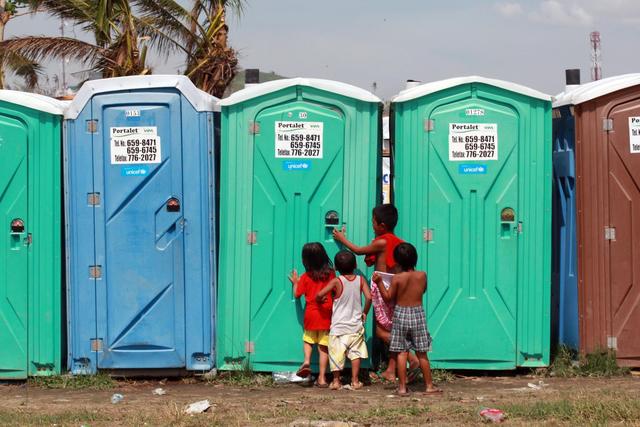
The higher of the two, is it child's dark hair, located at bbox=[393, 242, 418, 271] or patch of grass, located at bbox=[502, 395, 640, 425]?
child's dark hair, located at bbox=[393, 242, 418, 271]

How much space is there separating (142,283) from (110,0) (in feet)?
29.1

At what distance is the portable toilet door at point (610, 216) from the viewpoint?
709 centimetres

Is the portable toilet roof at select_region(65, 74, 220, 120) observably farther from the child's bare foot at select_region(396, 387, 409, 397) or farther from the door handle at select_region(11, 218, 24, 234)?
the child's bare foot at select_region(396, 387, 409, 397)

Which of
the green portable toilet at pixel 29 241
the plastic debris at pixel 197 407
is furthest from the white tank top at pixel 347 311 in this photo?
the green portable toilet at pixel 29 241

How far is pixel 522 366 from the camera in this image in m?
7.20

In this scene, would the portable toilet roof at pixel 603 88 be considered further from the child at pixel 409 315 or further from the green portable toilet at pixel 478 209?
the child at pixel 409 315

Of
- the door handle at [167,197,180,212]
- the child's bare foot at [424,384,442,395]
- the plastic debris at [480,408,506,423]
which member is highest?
the door handle at [167,197,180,212]

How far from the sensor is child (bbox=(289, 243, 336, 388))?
22.6 feet

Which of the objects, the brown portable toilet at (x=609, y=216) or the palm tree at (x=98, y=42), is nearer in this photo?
the brown portable toilet at (x=609, y=216)

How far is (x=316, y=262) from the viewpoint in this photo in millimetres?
6871

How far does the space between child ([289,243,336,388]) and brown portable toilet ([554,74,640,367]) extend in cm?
187

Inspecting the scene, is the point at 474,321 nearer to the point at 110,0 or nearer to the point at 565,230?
the point at 565,230

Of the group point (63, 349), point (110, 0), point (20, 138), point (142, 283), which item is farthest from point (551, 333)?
point (110, 0)

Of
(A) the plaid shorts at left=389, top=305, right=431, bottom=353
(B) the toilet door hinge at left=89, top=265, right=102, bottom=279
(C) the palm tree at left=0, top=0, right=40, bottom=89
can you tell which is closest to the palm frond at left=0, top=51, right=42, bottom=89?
(C) the palm tree at left=0, top=0, right=40, bottom=89
